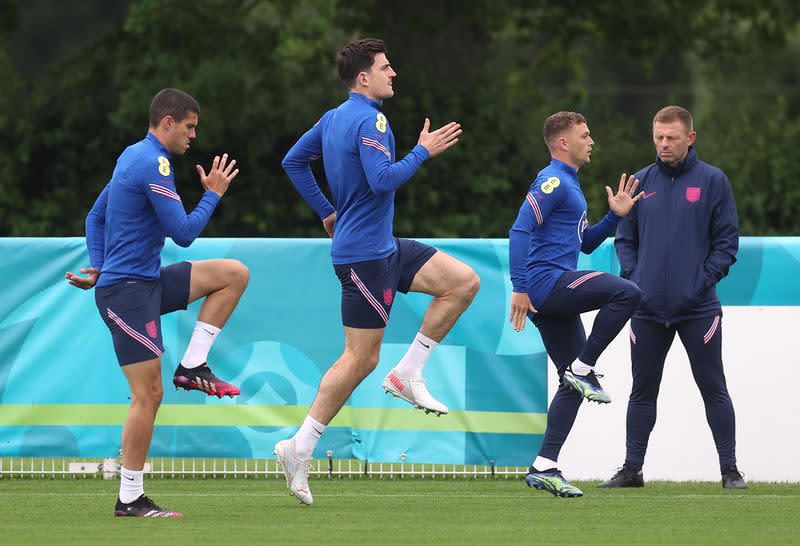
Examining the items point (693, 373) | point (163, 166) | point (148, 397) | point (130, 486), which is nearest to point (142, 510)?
point (130, 486)

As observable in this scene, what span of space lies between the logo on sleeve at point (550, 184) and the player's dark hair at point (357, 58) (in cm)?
121

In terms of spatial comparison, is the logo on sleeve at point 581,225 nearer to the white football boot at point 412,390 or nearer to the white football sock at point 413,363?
the white football sock at point 413,363

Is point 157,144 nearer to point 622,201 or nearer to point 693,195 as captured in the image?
point 622,201

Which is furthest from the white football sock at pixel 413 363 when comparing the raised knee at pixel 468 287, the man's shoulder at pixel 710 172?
the man's shoulder at pixel 710 172

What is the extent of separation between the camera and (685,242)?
944 centimetres

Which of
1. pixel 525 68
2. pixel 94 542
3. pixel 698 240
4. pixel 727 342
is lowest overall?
pixel 94 542

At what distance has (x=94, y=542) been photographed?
6.96 meters

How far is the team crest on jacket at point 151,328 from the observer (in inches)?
311

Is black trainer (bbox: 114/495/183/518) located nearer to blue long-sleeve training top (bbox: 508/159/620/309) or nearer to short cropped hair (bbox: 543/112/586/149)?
blue long-sleeve training top (bbox: 508/159/620/309)

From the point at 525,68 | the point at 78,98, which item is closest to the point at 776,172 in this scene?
the point at 525,68

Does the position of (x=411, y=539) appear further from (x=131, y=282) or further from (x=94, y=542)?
(x=131, y=282)

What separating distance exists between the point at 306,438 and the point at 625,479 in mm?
2356

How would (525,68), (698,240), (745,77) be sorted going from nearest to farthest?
(698,240) → (525,68) → (745,77)

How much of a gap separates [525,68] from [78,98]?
776 centimetres
